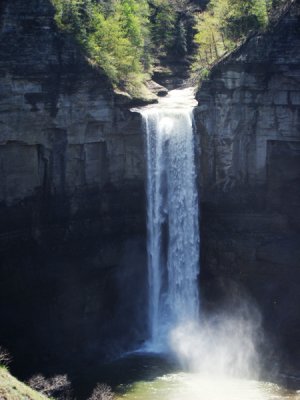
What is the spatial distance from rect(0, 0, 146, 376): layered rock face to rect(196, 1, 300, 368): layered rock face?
504 cm

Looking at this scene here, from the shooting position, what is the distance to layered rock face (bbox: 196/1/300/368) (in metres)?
49.2

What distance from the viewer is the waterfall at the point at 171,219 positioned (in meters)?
51.3

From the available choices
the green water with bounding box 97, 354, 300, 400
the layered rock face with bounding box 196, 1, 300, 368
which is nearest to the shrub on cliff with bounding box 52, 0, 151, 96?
the layered rock face with bounding box 196, 1, 300, 368

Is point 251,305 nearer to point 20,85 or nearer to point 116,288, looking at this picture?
point 116,288

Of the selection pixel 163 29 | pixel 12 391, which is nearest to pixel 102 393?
pixel 12 391

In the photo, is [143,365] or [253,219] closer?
[143,365]

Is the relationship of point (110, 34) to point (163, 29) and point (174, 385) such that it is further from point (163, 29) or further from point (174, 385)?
point (174, 385)

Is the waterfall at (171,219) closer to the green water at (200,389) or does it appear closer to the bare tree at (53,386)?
the green water at (200,389)

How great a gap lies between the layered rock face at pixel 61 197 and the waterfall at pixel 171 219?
1011 mm

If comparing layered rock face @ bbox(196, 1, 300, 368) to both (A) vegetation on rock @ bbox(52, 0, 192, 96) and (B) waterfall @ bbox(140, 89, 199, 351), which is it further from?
(A) vegetation on rock @ bbox(52, 0, 192, 96)

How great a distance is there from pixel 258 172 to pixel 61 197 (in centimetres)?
1342

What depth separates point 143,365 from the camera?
4694cm

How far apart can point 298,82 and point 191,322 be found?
17624 millimetres

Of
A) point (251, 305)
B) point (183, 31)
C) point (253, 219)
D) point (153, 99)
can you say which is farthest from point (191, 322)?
point (183, 31)
